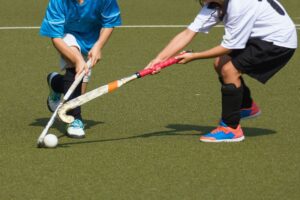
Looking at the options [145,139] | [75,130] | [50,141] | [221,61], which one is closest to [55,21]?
[75,130]

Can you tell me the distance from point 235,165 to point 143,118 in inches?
58.4

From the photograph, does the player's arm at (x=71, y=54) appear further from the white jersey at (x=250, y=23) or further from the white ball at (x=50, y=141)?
the white jersey at (x=250, y=23)

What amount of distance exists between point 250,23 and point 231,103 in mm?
575

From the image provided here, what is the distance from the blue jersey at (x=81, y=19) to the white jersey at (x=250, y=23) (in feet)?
2.10

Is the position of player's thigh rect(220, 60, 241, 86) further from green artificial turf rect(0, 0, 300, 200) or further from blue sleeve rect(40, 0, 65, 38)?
blue sleeve rect(40, 0, 65, 38)

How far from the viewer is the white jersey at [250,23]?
20.1ft

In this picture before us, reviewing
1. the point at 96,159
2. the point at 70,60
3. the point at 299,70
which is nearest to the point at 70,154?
the point at 96,159

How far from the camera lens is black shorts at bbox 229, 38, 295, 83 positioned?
20.8 feet

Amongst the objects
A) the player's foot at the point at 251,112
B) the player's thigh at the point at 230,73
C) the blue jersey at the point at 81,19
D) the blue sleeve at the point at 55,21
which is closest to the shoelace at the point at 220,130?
the player's thigh at the point at 230,73

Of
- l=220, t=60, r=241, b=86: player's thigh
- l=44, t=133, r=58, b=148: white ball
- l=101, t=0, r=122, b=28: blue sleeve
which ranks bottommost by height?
l=44, t=133, r=58, b=148: white ball

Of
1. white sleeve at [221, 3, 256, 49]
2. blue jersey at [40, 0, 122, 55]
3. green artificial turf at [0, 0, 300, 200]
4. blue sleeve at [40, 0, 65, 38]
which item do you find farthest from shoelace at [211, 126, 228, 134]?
blue sleeve at [40, 0, 65, 38]

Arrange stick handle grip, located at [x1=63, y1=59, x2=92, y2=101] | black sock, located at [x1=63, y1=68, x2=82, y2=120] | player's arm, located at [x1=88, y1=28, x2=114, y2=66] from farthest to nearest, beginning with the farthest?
1. black sock, located at [x1=63, y1=68, x2=82, y2=120]
2. player's arm, located at [x1=88, y1=28, x2=114, y2=66]
3. stick handle grip, located at [x1=63, y1=59, x2=92, y2=101]

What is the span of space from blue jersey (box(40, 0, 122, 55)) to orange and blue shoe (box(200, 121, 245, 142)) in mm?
1062

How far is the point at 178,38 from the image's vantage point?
6480mm
